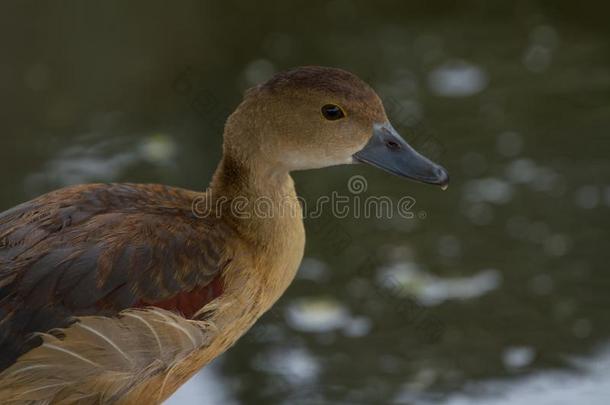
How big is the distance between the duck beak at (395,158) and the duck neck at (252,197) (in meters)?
0.36

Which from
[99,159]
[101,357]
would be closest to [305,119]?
[101,357]

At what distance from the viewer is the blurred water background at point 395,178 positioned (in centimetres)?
483

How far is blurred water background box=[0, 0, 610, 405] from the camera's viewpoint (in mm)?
4828

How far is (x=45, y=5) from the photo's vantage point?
25.1 ft

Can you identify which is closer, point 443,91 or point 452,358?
point 452,358

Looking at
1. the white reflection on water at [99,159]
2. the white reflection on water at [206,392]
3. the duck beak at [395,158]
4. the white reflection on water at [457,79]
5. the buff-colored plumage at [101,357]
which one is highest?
the white reflection on water at [457,79]

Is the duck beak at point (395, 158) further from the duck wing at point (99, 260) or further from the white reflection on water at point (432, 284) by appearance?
the white reflection on water at point (432, 284)

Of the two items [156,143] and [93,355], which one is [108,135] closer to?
[156,143]

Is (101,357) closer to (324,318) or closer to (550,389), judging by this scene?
(324,318)

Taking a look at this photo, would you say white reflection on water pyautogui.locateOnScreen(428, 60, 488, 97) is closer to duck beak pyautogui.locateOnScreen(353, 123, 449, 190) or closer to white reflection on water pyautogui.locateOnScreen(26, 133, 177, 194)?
white reflection on water pyautogui.locateOnScreen(26, 133, 177, 194)

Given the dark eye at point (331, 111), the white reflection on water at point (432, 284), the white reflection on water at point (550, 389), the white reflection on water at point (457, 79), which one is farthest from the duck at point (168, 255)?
the white reflection on water at point (457, 79)

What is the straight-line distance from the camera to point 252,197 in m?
4.07

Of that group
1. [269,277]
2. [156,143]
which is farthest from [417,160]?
[156,143]

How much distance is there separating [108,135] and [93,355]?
3.00 metres
